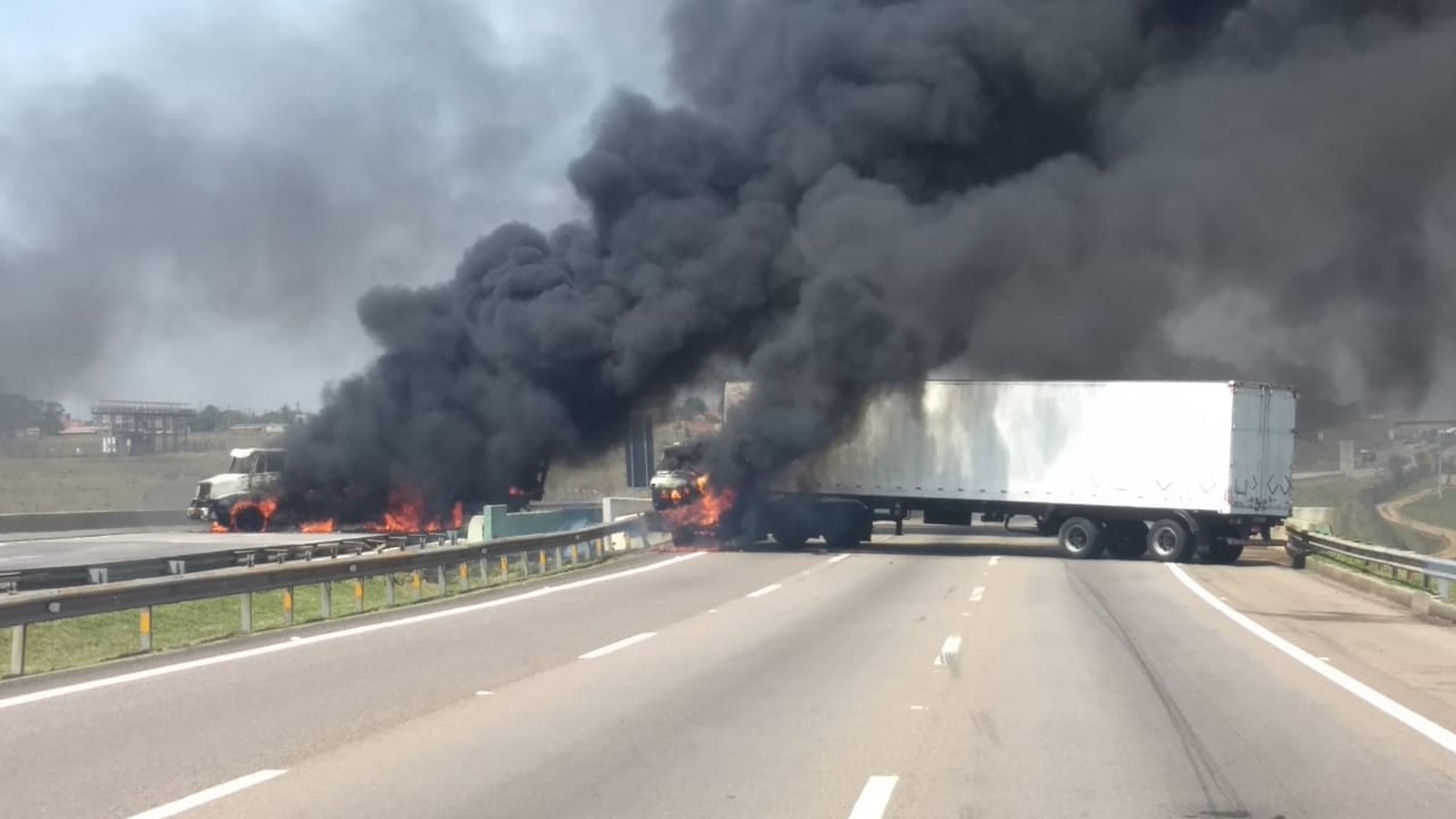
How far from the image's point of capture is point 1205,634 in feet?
54.0

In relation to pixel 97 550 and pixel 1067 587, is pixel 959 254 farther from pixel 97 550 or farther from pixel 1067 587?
pixel 97 550

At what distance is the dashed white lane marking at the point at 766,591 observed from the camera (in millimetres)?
21641

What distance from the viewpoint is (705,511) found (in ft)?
114

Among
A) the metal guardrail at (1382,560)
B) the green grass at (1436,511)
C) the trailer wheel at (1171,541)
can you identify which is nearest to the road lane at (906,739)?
the metal guardrail at (1382,560)

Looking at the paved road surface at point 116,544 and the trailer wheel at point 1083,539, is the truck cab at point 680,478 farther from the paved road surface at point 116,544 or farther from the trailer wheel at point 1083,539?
the trailer wheel at point 1083,539

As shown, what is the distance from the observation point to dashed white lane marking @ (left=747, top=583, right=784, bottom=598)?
2164cm

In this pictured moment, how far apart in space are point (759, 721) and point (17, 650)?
22.9ft

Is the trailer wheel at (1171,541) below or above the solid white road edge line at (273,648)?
below

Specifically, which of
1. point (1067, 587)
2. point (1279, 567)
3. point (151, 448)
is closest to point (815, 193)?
Answer: point (1279, 567)

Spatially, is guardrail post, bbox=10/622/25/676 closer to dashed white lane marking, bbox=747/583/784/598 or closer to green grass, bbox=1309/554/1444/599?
dashed white lane marking, bbox=747/583/784/598

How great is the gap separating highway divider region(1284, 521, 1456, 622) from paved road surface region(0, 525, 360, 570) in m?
22.1

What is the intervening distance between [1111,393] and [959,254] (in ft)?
22.0

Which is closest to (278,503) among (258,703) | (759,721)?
(258,703)

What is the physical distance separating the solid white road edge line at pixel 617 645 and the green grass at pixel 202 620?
4337 millimetres
